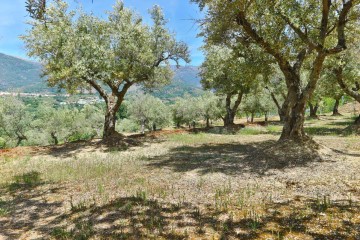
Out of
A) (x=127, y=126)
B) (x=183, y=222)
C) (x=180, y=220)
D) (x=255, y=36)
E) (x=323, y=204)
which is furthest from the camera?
(x=127, y=126)

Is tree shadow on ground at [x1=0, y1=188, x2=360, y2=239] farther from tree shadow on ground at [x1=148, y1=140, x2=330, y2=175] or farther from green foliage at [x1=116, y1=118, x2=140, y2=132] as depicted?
green foliage at [x1=116, y1=118, x2=140, y2=132]

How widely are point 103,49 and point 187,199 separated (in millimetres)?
17280

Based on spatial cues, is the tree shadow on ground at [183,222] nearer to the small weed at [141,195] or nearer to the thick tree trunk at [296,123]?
the small weed at [141,195]

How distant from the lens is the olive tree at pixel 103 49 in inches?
867

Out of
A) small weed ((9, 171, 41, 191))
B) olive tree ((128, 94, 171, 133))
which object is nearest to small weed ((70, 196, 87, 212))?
small weed ((9, 171, 41, 191))

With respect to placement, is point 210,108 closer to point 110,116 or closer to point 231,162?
point 110,116

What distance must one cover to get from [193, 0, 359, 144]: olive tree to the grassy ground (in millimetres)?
3456

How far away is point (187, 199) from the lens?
900cm

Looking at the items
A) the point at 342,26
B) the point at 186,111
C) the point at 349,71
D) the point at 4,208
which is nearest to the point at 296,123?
the point at 342,26

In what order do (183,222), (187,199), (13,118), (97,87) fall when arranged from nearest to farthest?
(183,222)
(187,199)
(97,87)
(13,118)

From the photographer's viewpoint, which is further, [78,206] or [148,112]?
[148,112]

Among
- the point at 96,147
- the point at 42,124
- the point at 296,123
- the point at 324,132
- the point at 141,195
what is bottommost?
the point at 42,124

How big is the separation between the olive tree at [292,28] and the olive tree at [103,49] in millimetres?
8354

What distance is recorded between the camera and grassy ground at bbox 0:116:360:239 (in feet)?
21.6
